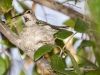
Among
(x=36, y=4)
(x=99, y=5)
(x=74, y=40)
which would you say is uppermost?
(x=99, y=5)

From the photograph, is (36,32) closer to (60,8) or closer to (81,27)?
(60,8)

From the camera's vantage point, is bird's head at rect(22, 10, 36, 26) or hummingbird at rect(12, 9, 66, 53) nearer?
hummingbird at rect(12, 9, 66, 53)

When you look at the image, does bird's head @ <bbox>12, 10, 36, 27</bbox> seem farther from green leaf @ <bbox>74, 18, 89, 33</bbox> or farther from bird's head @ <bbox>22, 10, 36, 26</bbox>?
green leaf @ <bbox>74, 18, 89, 33</bbox>

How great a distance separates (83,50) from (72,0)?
0.49 metres

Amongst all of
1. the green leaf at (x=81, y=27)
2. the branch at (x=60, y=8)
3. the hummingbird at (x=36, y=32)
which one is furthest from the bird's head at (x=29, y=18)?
the green leaf at (x=81, y=27)

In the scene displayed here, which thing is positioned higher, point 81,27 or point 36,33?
point 81,27

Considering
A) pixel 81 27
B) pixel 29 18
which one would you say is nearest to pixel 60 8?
pixel 29 18

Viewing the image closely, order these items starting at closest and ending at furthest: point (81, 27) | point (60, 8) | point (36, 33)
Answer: point (81, 27)
point (36, 33)
point (60, 8)

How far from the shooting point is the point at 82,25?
0.80 metres

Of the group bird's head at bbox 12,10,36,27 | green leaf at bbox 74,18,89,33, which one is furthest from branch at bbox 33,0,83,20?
green leaf at bbox 74,18,89,33

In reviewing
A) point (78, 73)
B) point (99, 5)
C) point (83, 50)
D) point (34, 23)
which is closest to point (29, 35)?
point (34, 23)

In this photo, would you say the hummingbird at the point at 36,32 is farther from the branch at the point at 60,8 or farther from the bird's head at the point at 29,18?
the branch at the point at 60,8

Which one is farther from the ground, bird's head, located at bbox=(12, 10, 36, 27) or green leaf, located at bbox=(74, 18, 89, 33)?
green leaf, located at bbox=(74, 18, 89, 33)

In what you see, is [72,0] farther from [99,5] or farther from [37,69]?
[99,5]
